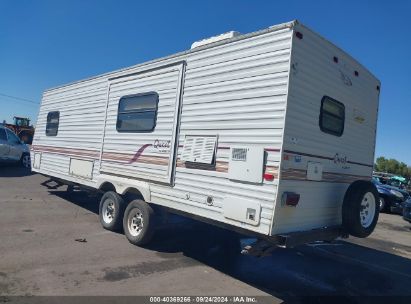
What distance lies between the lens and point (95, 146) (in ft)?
28.3

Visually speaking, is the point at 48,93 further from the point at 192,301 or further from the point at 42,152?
the point at 192,301

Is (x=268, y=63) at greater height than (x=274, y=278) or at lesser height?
greater

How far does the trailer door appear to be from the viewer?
6609mm

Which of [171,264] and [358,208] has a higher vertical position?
[358,208]

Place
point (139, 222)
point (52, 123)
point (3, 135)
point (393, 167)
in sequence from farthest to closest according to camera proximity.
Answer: point (393, 167) → point (3, 135) → point (52, 123) → point (139, 222)

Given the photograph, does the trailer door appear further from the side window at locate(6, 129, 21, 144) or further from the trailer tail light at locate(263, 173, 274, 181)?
the side window at locate(6, 129, 21, 144)

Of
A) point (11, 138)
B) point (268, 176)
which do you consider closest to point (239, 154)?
point (268, 176)

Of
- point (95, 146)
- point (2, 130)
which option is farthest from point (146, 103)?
point (2, 130)

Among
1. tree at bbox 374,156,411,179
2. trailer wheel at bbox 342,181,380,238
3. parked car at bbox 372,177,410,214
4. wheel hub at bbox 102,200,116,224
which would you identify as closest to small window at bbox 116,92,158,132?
wheel hub at bbox 102,200,116,224

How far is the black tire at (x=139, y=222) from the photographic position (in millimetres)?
6746

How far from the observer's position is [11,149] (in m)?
17.2

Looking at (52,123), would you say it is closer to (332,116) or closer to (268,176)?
(268,176)

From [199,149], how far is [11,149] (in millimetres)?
14166

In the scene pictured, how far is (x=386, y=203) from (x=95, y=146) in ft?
44.2
